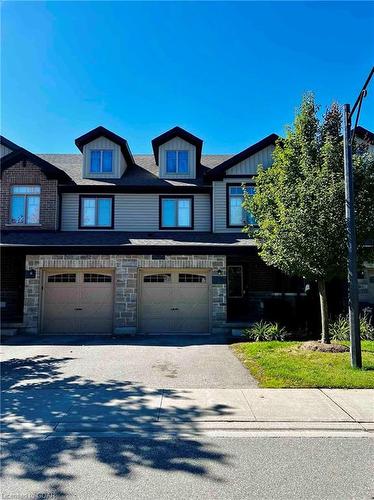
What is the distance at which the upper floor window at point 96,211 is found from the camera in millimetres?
16547

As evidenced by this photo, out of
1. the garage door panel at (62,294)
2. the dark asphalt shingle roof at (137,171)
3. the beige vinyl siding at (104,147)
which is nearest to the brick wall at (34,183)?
the dark asphalt shingle roof at (137,171)

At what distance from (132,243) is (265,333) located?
19.4ft

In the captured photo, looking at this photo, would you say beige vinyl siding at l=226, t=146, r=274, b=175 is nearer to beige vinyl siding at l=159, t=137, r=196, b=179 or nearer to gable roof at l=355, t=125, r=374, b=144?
beige vinyl siding at l=159, t=137, r=196, b=179

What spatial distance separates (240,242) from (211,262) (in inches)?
56.0

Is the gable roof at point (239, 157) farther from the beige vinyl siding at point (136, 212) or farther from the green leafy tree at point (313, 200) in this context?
the green leafy tree at point (313, 200)

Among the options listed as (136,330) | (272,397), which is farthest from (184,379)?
(136,330)

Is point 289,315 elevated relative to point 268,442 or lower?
elevated

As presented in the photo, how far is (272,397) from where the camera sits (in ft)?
22.3

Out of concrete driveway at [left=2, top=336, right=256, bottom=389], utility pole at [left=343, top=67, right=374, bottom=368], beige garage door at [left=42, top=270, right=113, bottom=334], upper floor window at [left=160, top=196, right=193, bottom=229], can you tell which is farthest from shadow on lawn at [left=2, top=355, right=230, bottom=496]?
upper floor window at [left=160, top=196, right=193, bottom=229]

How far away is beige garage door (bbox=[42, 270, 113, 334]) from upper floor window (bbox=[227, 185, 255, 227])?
18.3 ft

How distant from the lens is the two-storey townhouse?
47.2 ft

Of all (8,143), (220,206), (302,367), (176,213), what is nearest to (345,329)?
(302,367)

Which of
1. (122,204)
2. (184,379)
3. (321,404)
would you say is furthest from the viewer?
(122,204)

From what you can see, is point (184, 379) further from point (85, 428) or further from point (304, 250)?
point (304, 250)
